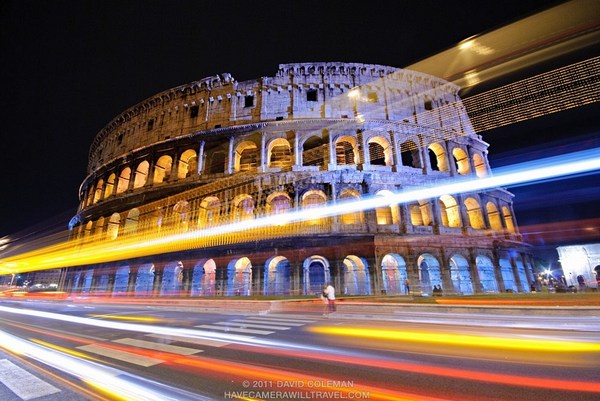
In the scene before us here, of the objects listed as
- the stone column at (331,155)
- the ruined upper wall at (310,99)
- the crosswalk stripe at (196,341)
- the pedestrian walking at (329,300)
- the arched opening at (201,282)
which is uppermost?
the ruined upper wall at (310,99)

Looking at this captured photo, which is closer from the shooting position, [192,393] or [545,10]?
[192,393]

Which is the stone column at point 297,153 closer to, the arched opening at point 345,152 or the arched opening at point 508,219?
the arched opening at point 345,152

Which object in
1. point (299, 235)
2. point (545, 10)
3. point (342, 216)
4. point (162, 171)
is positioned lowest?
point (299, 235)

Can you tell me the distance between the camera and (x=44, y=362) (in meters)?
4.84

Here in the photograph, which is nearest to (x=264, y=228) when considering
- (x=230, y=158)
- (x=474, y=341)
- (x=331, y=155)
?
(x=230, y=158)

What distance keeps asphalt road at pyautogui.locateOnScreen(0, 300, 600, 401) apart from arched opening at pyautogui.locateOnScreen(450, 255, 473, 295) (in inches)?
618

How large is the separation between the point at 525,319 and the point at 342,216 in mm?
15006

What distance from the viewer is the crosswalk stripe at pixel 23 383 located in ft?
11.5

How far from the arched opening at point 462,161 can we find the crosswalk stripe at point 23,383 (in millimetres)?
31627

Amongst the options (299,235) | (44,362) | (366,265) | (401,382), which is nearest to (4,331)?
(44,362)

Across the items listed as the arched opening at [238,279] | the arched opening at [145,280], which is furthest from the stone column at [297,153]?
the arched opening at [145,280]

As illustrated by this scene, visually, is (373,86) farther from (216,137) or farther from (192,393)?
(192,393)

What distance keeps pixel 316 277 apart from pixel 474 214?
16410 millimetres

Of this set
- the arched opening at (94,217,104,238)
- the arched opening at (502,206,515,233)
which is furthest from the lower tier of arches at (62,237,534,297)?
the arched opening at (94,217,104,238)
